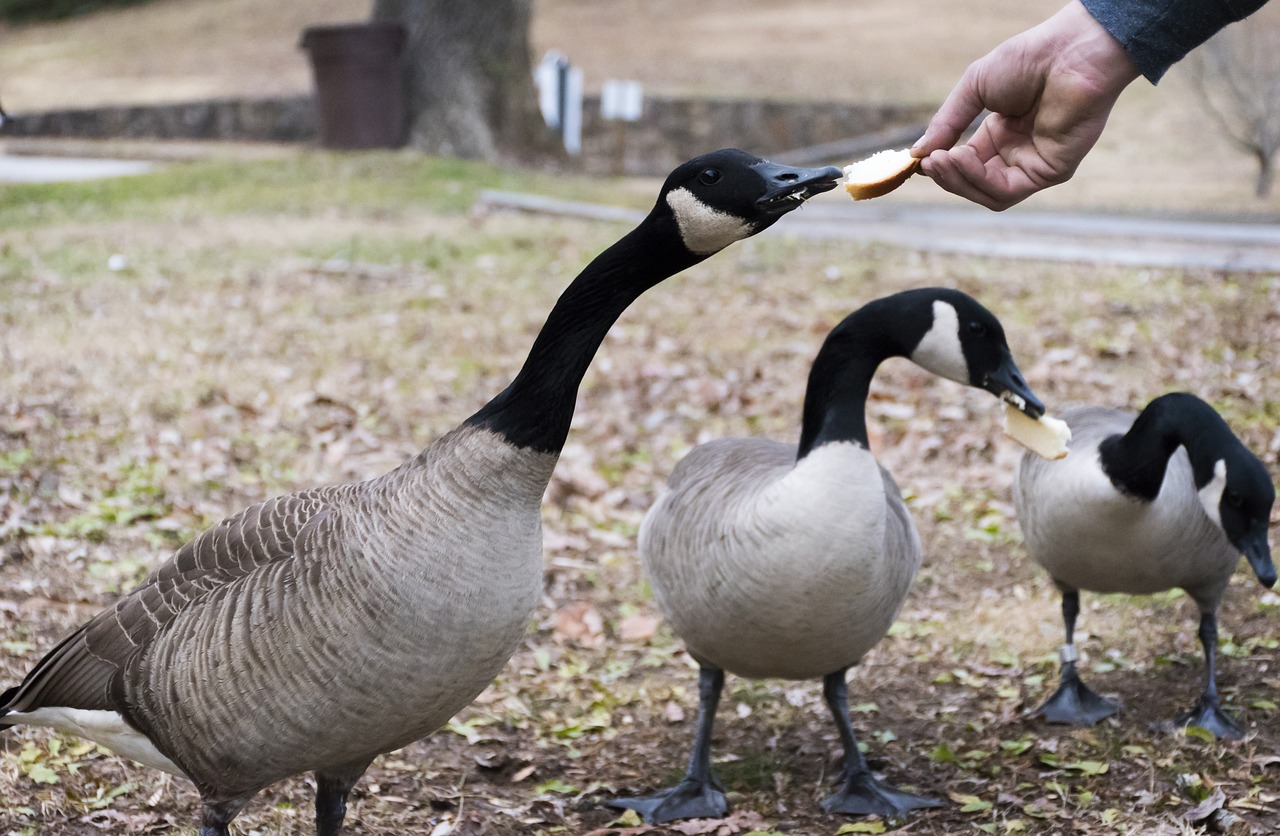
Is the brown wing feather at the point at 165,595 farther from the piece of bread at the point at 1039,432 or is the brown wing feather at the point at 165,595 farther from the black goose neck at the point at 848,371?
the piece of bread at the point at 1039,432

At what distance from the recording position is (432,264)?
10.2 metres

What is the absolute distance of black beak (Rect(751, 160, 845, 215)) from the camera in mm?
2582

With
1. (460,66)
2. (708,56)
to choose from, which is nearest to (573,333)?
(460,66)

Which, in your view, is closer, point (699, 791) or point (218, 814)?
point (218, 814)

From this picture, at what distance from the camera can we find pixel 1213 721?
152 inches

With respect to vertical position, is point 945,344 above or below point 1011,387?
above

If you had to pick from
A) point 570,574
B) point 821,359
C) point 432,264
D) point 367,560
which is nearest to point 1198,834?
point 821,359

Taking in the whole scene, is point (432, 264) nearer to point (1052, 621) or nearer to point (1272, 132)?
point (1052, 621)

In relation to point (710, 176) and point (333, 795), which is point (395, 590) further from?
point (710, 176)

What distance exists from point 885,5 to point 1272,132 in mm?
19804

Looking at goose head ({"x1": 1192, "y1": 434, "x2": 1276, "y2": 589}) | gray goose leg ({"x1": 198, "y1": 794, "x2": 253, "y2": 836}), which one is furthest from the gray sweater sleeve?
gray goose leg ({"x1": 198, "y1": 794, "x2": 253, "y2": 836})

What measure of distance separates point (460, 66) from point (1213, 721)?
13.0 meters

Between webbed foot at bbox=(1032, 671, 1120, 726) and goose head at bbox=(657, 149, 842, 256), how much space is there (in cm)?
219

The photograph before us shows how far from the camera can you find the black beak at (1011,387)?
12.3ft
